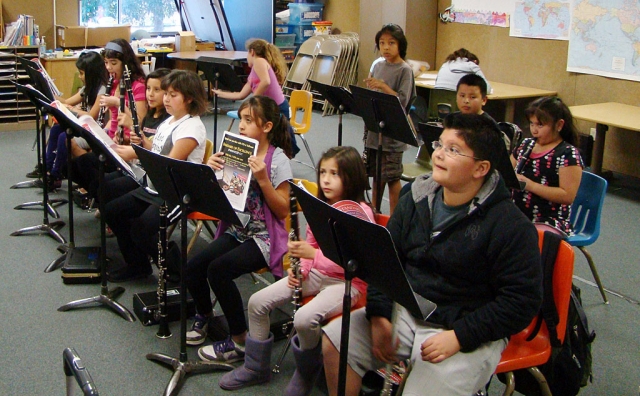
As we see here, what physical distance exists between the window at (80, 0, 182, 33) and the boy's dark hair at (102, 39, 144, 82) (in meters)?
4.97

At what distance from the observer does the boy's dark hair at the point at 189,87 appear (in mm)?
3295

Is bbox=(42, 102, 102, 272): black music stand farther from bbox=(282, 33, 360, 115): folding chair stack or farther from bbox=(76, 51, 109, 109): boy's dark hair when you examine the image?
bbox=(282, 33, 360, 115): folding chair stack

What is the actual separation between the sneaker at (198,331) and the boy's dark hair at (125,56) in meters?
1.83

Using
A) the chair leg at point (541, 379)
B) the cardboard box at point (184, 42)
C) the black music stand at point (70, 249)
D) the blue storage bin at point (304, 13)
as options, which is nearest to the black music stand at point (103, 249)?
the black music stand at point (70, 249)

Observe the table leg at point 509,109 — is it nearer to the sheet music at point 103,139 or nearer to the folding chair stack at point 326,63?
the folding chair stack at point 326,63

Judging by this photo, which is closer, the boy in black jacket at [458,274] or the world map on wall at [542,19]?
the boy in black jacket at [458,274]

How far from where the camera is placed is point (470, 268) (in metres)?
1.91

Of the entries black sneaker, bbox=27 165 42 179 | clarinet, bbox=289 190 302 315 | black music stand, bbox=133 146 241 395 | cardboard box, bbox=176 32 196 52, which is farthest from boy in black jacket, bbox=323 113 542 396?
cardboard box, bbox=176 32 196 52

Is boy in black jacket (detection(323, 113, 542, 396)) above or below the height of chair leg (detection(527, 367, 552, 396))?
above

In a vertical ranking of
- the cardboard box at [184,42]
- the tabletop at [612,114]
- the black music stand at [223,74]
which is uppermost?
the cardboard box at [184,42]

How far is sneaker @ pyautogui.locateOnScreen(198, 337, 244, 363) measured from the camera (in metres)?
2.80

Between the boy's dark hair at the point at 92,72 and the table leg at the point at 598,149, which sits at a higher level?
the boy's dark hair at the point at 92,72

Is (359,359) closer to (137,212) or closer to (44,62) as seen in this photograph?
(137,212)

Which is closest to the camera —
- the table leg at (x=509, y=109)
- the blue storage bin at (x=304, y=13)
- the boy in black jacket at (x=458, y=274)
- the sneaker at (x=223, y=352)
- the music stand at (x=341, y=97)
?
the boy in black jacket at (x=458, y=274)
